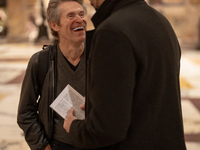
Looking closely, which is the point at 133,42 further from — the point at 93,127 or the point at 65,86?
the point at 65,86

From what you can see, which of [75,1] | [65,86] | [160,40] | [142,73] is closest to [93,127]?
[142,73]

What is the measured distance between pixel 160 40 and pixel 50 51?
0.98m

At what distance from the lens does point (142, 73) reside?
4.01 ft

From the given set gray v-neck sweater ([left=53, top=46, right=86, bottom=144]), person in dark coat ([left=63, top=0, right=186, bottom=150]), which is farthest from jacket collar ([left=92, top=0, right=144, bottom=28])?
gray v-neck sweater ([left=53, top=46, right=86, bottom=144])

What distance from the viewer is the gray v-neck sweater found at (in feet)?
6.38

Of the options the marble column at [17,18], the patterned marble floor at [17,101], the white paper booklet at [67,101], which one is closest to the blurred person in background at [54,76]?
the white paper booklet at [67,101]

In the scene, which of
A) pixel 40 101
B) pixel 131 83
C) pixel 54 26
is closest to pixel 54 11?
pixel 54 26

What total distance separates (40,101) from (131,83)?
1.02 metres

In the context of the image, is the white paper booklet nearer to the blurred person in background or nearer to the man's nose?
the blurred person in background

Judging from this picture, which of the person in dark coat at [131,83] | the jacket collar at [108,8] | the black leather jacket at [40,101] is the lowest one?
the black leather jacket at [40,101]

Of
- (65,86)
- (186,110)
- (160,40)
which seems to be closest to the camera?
(160,40)

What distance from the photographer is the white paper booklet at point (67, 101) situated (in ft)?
5.70

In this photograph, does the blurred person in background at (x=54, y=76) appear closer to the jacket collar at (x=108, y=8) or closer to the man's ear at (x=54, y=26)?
the man's ear at (x=54, y=26)

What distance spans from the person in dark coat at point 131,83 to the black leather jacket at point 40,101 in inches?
24.4
